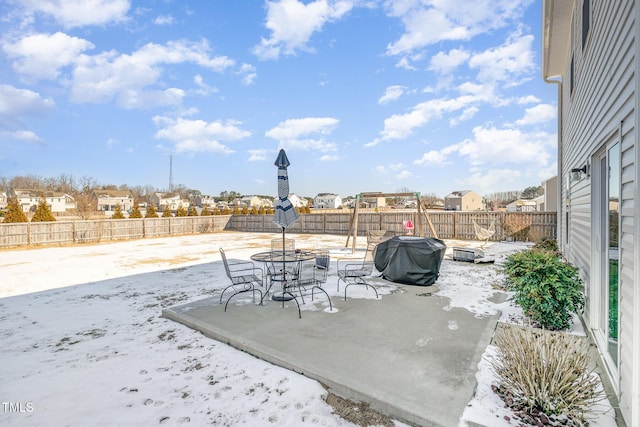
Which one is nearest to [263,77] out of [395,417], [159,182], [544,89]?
[544,89]

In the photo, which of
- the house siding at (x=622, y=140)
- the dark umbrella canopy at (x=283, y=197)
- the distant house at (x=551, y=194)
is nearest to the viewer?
the house siding at (x=622, y=140)

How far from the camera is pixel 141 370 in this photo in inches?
113

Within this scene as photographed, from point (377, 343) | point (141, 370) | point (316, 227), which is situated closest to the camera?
point (141, 370)

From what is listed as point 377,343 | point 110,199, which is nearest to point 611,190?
point 377,343

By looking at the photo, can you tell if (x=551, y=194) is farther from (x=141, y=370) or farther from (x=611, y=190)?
(x=141, y=370)

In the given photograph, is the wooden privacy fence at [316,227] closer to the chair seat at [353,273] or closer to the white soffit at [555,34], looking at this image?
the white soffit at [555,34]

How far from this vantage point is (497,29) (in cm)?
848

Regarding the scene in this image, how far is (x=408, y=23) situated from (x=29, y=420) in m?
10.1

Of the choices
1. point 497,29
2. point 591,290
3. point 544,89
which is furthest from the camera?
point 497,29

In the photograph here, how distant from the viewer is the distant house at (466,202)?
3994cm

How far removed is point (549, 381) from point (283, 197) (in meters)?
3.72

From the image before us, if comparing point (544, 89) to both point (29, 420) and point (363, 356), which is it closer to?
point (363, 356)

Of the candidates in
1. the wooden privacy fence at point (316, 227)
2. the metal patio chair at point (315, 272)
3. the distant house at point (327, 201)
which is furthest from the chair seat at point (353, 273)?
the distant house at point (327, 201)

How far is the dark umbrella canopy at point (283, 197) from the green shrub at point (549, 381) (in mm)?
3258
